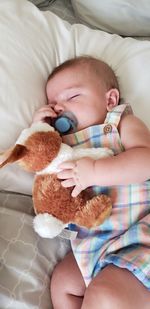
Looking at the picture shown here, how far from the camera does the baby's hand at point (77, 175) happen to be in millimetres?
955

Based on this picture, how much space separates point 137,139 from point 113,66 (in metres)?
0.37

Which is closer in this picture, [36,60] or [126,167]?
[126,167]

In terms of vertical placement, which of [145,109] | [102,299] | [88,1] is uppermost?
[88,1]

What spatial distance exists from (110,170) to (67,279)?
10.7 inches

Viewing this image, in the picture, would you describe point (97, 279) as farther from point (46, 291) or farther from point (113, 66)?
point (113, 66)

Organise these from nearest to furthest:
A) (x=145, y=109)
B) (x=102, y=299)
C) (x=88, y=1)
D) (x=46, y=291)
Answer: (x=102, y=299)
(x=46, y=291)
(x=145, y=109)
(x=88, y=1)

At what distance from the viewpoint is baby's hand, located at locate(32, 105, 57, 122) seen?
1.06m

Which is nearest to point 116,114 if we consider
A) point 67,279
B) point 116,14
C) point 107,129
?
point 107,129

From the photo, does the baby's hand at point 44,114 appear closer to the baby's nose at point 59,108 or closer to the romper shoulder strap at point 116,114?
the baby's nose at point 59,108

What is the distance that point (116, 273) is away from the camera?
36.3 inches

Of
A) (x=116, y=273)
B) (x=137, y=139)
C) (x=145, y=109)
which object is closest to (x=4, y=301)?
(x=116, y=273)

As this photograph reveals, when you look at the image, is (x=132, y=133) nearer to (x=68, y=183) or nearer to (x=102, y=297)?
(x=68, y=183)

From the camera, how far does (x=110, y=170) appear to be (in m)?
0.96

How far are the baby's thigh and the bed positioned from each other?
0.05 ft
